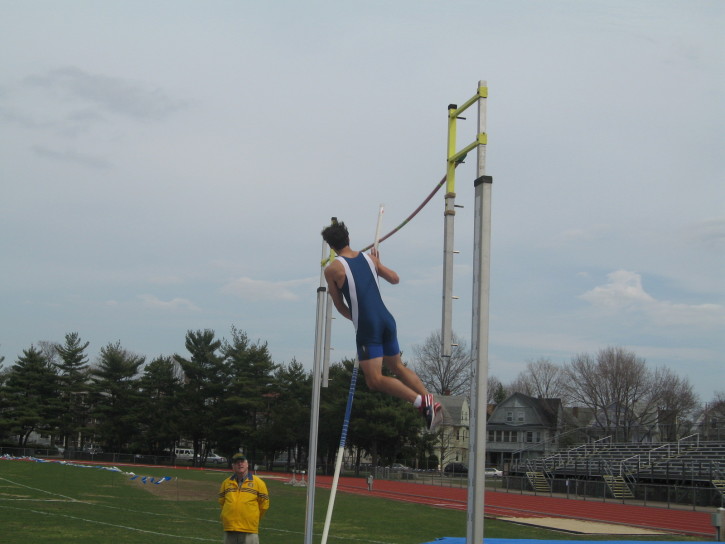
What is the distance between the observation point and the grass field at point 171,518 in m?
13.3

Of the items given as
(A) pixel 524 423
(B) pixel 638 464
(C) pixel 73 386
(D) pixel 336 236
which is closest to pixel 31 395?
(C) pixel 73 386

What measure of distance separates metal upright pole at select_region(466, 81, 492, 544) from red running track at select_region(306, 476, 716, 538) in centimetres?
1631

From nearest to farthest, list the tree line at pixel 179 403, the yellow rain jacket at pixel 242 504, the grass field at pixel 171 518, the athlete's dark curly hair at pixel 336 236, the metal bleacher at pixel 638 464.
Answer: the athlete's dark curly hair at pixel 336 236 < the yellow rain jacket at pixel 242 504 < the grass field at pixel 171 518 < the metal bleacher at pixel 638 464 < the tree line at pixel 179 403

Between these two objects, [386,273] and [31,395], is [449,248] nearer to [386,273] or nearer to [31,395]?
[386,273]

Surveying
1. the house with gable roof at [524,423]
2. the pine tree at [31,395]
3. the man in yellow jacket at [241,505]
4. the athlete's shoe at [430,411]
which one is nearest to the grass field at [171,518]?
the man in yellow jacket at [241,505]

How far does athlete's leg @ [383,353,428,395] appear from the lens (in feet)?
14.7

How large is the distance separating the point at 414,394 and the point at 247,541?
3506mm

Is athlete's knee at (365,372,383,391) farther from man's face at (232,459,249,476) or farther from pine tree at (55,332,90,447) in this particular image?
pine tree at (55,332,90,447)

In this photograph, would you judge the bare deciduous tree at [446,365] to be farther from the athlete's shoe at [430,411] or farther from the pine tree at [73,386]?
the pine tree at [73,386]

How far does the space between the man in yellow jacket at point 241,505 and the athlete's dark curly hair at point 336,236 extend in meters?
3.10

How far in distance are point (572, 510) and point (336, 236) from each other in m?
22.9

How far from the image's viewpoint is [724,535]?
15.2 m

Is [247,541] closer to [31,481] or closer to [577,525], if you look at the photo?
[577,525]

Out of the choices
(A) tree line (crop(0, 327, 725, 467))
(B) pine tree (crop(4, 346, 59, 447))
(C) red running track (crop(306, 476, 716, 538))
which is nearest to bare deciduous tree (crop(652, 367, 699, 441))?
(A) tree line (crop(0, 327, 725, 467))
